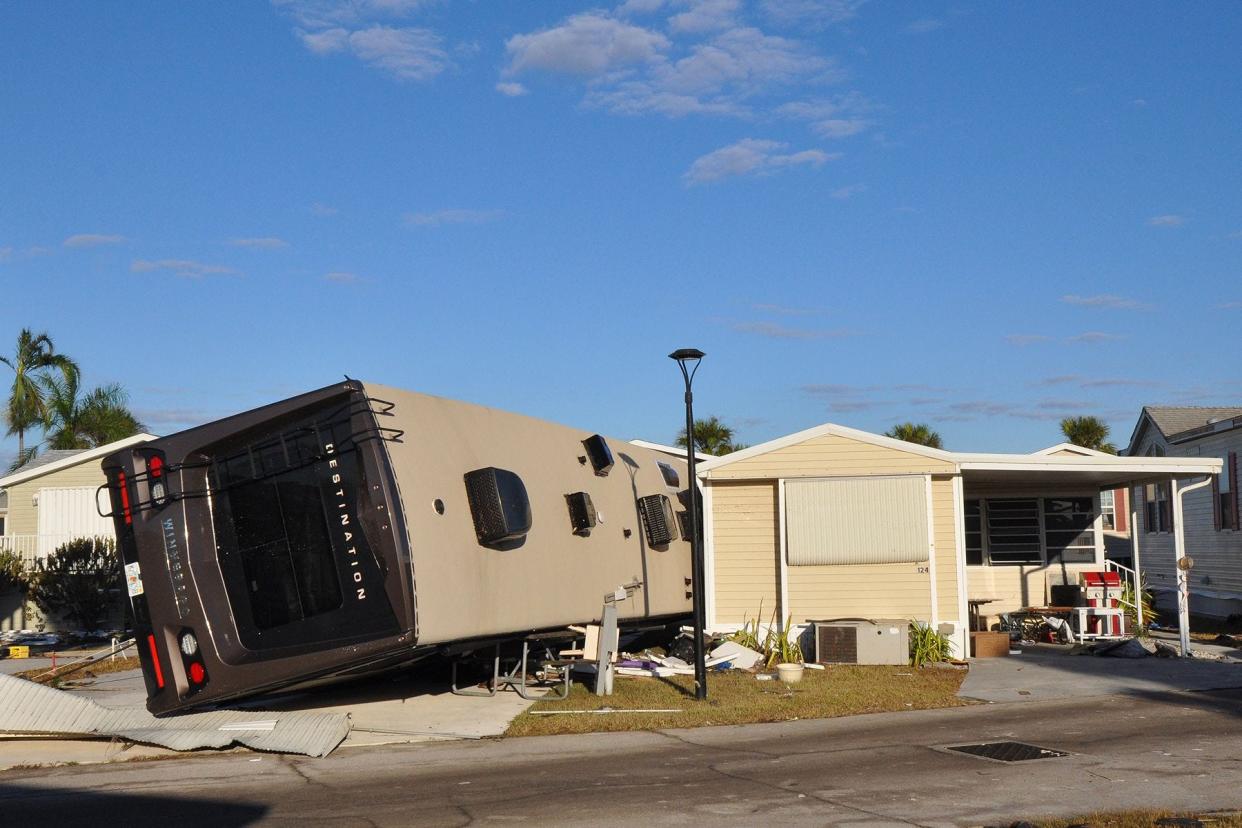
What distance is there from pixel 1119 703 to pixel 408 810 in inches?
344

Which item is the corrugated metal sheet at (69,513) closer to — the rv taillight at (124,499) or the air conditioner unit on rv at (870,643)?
the air conditioner unit on rv at (870,643)

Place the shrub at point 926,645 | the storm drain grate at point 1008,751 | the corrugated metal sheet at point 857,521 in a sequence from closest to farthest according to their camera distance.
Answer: the storm drain grate at point 1008,751
the shrub at point 926,645
the corrugated metal sheet at point 857,521

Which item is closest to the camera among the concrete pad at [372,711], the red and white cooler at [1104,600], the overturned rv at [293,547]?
the overturned rv at [293,547]

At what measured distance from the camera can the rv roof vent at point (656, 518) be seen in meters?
15.8

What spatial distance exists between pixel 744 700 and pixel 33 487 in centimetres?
2168

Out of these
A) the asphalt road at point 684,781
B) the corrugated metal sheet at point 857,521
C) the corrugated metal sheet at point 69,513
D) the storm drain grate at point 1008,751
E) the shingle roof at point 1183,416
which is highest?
the shingle roof at point 1183,416

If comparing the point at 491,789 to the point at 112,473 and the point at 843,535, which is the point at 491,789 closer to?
the point at 112,473

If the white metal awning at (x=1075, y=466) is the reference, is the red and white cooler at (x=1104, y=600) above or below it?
below

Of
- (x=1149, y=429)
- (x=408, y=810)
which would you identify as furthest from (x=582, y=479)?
(x=1149, y=429)

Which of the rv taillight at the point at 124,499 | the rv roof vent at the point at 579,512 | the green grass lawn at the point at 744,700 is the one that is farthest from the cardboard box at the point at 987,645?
the rv taillight at the point at 124,499

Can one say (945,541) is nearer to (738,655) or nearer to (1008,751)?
(738,655)

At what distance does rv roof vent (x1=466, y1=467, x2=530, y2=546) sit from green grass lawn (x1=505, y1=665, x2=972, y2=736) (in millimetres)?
1949

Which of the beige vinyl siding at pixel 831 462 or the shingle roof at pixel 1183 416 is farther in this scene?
the shingle roof at pixel 1183 416

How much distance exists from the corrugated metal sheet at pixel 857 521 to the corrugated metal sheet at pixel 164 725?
347 inches
